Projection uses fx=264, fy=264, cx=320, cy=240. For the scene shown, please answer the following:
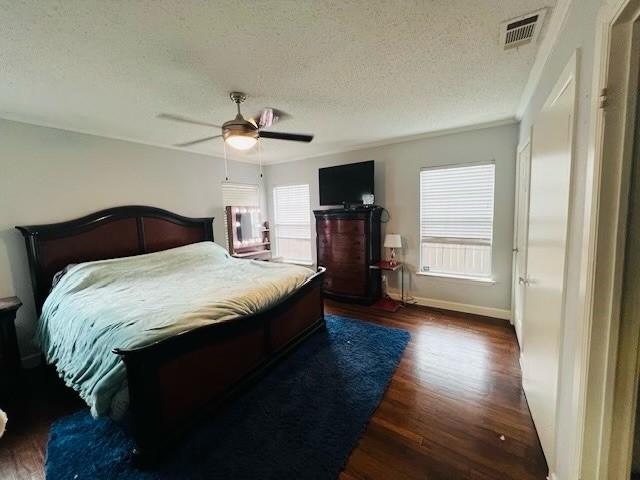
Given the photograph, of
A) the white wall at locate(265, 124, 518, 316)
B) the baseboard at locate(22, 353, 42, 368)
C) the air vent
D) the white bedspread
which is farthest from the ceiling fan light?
the baseboard at locate(22, 353, 42, 368)

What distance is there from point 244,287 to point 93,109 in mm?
2140

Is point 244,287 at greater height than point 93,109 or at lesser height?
lesser

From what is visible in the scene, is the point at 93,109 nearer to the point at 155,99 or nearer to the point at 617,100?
the point at 155,99

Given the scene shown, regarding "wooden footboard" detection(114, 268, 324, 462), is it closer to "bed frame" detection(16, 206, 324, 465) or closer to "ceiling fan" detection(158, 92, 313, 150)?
"bed frame" detection(16, 206, 324, 465)

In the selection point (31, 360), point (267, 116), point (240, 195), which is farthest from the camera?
point (240, 195)

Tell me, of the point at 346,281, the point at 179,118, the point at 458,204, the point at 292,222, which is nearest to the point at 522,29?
the point at 458,204

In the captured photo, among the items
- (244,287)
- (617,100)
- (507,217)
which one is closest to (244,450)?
(244,287)

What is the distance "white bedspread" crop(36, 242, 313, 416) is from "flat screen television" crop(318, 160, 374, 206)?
1627 millimetres

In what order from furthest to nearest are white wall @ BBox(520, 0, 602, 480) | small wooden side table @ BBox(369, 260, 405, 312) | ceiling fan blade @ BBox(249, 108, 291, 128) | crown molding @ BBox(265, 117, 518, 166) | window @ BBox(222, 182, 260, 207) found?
window @ BBox(222, 182, 260, 207) < small wooden side table @ BBox(369, 260, 405, 312) < crown molding @ BBox(265, 117, 518, 166) < ceiling fan blade @ BBox(249, 108, 291, 128) < white wall @ BBox(520, 0, 602, 480)

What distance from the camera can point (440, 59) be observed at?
178cm

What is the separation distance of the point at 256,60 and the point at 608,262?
204 centimetres

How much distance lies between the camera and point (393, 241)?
3.79 m

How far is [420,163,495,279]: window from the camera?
338 cm

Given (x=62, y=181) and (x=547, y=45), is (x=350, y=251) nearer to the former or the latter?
(x=547, y=45)
